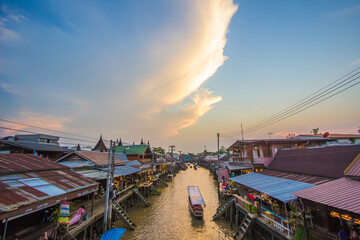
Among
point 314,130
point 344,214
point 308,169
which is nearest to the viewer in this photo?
point 344,214

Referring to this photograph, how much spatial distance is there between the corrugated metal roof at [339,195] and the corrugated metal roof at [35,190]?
15601 mm

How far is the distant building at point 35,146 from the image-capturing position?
26.0m

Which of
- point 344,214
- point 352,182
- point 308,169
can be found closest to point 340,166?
point 308,169

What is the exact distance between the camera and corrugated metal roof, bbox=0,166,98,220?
796 centimetres

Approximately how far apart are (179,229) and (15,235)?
14.3m

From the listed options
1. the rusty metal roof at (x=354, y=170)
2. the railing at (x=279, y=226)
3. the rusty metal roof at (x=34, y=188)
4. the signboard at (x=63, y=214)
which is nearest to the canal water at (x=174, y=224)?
the railing at (x=279, y=226)

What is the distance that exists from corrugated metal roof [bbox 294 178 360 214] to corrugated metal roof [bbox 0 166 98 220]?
614 inches

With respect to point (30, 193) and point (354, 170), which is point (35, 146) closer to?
point (30, 193)

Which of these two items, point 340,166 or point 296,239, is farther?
point 340,166

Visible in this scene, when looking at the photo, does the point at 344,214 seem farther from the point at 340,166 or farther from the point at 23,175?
the point at 23,175

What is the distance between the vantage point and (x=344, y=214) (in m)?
9.16

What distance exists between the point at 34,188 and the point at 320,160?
24.8 m

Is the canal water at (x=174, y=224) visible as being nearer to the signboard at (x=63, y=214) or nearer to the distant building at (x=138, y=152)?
the signboard at (x=63, y=214)

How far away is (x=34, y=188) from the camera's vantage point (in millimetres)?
10219
